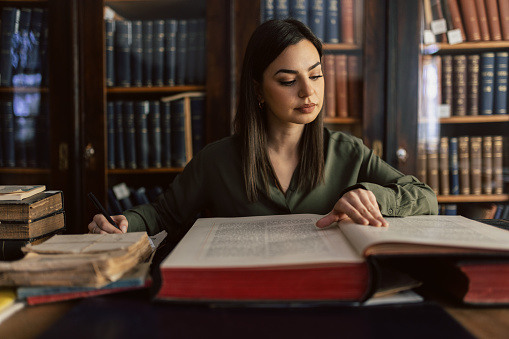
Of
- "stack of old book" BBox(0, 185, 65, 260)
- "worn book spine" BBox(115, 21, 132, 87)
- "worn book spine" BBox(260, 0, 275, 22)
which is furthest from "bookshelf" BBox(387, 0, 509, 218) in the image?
"stack of old book" BBox(0, 185, 65, 260)

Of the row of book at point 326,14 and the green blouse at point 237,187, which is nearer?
the green blouse at point 237,187

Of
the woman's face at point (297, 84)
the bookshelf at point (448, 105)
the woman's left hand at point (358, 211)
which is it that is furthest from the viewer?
the bookshelf at point (448, 105)

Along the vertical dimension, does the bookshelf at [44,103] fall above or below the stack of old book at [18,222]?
above

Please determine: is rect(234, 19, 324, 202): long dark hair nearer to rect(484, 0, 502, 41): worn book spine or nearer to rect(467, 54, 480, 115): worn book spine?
rect(467, 54, 480, 115): worn book spine

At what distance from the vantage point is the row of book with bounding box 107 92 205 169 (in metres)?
1.98

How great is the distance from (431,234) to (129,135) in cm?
163

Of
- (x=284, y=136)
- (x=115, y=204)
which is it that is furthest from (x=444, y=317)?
(x=115, y=204)

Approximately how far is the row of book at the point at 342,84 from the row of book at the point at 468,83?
0.98 feet

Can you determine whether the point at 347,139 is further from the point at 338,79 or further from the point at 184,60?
the point at 184,60

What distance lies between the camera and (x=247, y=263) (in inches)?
20.7

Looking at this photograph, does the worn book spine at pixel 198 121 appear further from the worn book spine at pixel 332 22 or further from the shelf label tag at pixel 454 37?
the shelf label tag at pixel 454 37

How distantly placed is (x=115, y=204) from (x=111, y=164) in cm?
18

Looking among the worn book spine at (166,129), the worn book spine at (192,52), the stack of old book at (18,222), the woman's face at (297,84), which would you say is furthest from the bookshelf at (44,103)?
the stack of old book at (18,222)

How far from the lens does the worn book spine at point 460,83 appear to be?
1.94m
